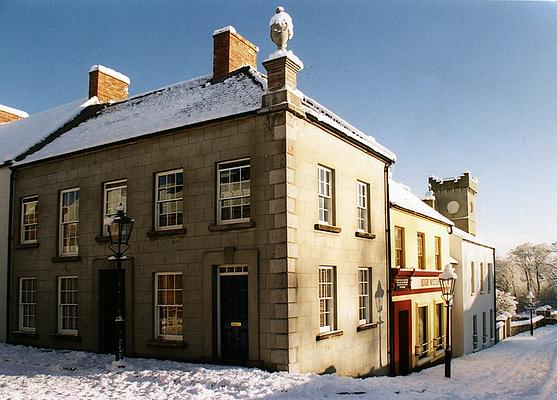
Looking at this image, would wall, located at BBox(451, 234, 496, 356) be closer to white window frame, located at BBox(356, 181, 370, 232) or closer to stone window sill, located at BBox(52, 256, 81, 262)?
white window frame, located at BBox(356, 181, 370, 232)

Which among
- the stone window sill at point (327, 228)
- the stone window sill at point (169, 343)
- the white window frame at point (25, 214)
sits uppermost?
the white window frame at point (25, 214)

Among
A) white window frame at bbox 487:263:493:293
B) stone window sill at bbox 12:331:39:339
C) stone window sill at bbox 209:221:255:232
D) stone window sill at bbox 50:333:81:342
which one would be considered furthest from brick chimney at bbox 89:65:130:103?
white window frame at bbox 487:263:493:293

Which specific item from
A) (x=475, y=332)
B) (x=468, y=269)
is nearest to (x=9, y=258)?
(x=468, y=269)

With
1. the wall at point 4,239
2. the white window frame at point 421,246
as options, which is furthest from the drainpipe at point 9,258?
the white window frame at point 421,246

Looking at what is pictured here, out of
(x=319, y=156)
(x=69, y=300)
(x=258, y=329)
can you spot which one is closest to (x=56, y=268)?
(x=69, y=300)

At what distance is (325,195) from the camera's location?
14.8 m

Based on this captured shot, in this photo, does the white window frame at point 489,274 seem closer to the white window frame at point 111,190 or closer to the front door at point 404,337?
the front door at point 404,337

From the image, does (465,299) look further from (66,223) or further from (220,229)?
(66,223)

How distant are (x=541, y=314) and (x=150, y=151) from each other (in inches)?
2015

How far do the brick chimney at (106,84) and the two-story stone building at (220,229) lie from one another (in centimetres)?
396

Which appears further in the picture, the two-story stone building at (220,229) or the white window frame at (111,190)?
the white window frame at (111,190)

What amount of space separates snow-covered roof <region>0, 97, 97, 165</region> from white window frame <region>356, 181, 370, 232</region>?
39.0ft

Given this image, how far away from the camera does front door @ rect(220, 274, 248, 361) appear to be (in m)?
Answer: 13.0

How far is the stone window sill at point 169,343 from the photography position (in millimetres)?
13680
